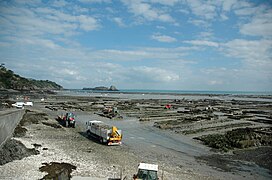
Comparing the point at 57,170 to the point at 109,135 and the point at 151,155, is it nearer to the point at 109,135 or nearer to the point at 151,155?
the point at 109,135

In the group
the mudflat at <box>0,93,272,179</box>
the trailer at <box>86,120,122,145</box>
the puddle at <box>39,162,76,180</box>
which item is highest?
the trailer at <box>86,120,122,145</box>

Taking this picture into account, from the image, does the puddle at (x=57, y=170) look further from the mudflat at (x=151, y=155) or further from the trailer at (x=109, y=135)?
the trailer at (x=109, y=135)

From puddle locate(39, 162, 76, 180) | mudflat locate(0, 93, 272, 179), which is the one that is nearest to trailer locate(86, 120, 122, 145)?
mudflat locate(0, 93, 272, 179)

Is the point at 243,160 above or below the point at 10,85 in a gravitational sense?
below

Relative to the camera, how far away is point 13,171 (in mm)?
19469

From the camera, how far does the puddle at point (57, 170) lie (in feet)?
61.1

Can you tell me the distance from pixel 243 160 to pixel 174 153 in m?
7.67

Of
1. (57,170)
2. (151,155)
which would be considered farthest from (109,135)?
(57,170)

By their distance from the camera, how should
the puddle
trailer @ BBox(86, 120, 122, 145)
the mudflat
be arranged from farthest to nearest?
trailer @ BBox(86, 120, 122, 145), the mudflat, the puddle

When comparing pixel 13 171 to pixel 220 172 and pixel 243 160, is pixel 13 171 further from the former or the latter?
→ pixel 243 160

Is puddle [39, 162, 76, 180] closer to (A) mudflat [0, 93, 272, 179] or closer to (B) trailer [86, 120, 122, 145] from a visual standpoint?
(A) mudflat [0, 93, 272, 179]

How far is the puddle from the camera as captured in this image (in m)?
18.6

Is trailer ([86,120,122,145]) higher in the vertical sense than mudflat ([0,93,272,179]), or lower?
higher

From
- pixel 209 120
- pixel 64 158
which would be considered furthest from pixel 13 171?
pixel 209 120
